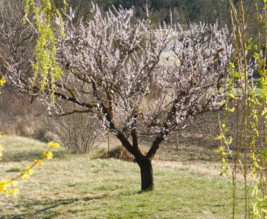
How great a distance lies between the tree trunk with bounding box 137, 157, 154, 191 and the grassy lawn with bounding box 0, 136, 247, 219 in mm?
198

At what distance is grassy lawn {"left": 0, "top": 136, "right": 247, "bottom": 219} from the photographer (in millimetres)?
6691

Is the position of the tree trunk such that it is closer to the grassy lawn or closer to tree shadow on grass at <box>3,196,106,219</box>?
the grassy lawn

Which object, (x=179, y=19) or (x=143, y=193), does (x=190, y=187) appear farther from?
(x=179, y=19)

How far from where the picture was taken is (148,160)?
785cm

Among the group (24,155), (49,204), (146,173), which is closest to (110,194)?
(146,173)

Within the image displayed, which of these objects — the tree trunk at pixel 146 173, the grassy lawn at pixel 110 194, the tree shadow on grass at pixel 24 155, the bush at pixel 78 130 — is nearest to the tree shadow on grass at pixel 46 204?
the grassy lawn at pixel 110 194

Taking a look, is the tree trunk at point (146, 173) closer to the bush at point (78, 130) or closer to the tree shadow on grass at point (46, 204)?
the tree shadow on grass at point (46, 204)

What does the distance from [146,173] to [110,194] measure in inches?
31.3

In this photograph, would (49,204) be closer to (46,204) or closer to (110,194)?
(46,204)

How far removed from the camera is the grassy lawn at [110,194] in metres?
6.69

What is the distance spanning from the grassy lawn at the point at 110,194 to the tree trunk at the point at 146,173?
198 mm

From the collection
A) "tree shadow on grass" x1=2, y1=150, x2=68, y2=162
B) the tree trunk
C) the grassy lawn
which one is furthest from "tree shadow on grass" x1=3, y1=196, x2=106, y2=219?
"tree shadow on grass" x1=2, y1=150, x2=68, y2=162

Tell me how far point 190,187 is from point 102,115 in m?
2.46

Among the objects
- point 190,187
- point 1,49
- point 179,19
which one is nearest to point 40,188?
point 190,187
